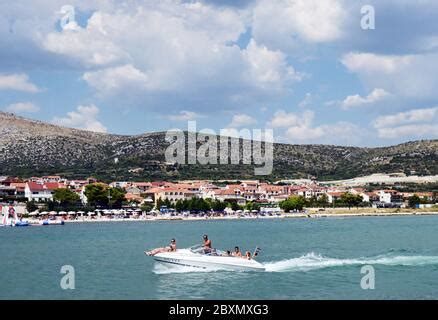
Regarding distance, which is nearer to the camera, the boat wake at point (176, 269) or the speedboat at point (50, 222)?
the boat wake at point (176, 269)

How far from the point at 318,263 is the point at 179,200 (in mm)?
→ 95979

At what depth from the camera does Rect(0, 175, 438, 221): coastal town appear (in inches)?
4803

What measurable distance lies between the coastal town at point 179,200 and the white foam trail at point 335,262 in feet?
261

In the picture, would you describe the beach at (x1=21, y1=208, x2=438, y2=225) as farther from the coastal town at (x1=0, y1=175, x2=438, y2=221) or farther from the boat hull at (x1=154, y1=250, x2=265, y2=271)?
the boat hull at (x1=154, y1=250, x2=265, y2=271)

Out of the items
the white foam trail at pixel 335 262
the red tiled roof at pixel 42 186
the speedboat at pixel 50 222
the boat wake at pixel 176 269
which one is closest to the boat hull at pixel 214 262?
the boat wake at pixel 176 269

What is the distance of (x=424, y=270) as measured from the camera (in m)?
35.7

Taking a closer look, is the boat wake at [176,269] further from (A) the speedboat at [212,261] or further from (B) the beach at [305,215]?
(B) the beach at [305,215]

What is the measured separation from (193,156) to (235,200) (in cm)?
5661

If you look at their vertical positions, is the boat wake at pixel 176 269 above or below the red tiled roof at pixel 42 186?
below

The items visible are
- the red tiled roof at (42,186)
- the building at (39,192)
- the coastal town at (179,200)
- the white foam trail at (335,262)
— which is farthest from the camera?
the red tiled roof at (42,186)

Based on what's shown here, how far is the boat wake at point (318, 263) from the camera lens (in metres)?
34.3

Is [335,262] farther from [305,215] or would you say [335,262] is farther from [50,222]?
[305,215]

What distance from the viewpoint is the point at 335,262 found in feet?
123
